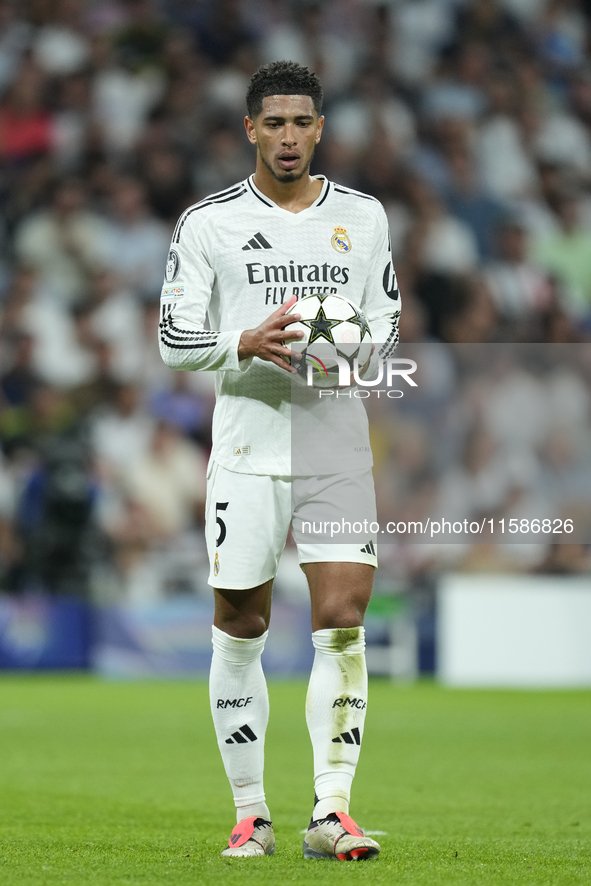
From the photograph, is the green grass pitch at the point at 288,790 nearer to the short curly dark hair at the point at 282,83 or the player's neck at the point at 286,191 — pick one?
the player's neck at the point at 286,191

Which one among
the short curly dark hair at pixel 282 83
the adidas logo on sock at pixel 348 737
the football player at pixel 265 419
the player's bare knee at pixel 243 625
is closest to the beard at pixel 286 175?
the football player at pixel 265 419

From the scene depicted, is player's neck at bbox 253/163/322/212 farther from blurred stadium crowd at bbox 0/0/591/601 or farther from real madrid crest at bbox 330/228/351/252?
blurred stadium crowd at bbox 0/0/591/601

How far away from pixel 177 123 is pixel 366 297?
1113 centimetres

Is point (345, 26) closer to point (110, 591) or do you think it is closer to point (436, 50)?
point (436, 50)

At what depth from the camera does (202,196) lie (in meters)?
14.8

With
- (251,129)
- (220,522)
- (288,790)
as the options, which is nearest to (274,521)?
(220,522)

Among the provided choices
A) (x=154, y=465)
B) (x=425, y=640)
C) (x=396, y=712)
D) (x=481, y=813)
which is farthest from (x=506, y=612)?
(x=481, y=813)

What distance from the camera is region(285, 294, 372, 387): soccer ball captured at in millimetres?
4070

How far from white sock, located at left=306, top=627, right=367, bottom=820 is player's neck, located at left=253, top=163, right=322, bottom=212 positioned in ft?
4.49

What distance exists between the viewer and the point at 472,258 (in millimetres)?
14680

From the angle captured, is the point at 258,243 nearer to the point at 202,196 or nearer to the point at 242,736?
the point at 242,736

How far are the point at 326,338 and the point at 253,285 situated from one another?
357 millimetres

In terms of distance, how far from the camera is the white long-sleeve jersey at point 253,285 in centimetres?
422

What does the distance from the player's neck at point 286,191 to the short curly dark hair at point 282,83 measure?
0.20 meters
